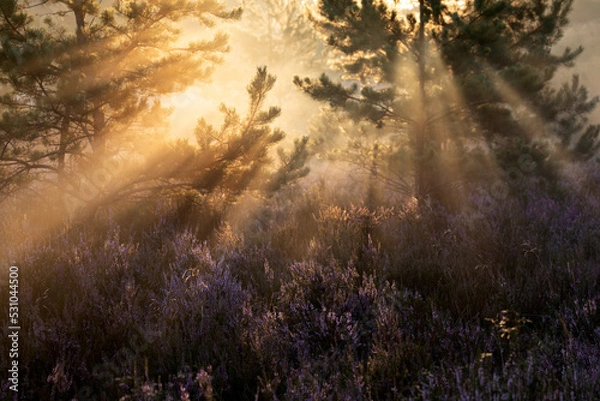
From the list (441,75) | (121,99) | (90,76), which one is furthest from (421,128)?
(90,76)

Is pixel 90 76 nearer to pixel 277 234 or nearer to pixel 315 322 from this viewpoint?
pixel 277 234

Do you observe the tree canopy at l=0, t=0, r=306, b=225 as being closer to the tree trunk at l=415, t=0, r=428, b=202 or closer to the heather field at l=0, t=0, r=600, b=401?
the heather field at l=0, t=0, r=600, b=401

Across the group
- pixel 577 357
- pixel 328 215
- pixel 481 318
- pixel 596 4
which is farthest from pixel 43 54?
pixel 596 4

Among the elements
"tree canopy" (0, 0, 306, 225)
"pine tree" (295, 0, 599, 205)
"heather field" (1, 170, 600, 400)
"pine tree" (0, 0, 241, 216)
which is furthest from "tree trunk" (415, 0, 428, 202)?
"pine tree" (0, 0, 241, 216)

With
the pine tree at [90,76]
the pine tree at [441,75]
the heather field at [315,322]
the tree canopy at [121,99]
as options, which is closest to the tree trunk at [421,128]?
the pine tree at [441,75]

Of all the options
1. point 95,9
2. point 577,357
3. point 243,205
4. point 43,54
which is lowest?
point 243,205

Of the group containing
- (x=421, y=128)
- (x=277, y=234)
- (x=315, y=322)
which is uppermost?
(x=421, y=128)

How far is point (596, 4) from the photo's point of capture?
127ft

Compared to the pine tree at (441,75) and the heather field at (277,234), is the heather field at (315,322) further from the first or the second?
the pine tree at (441,75)

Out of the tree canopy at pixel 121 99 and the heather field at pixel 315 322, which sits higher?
the tree canopy at pixel 121 99

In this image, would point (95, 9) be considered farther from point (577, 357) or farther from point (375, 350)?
point (577, 357)

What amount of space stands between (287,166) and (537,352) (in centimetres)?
455

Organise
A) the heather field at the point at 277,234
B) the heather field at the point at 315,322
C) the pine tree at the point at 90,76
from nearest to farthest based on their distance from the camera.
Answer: the heather field at the point at 315,322 < the heather field at the point at 277,234 < the pine tree at the point at 90,76

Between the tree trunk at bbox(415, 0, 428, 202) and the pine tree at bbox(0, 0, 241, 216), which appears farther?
the tree trunk at bbox(415, 0, 428, 202)
